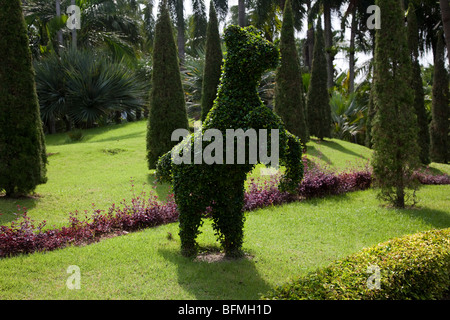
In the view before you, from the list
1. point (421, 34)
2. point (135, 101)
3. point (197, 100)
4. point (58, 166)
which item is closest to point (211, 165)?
point (58, 166)

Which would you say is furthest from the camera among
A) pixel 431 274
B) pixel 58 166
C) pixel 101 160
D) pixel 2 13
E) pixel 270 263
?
pixel 101 160

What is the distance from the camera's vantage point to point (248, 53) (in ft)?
17.0

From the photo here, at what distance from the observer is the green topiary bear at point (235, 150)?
520 cm

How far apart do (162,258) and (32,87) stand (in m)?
6.13

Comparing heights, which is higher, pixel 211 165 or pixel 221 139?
pixel 221 139

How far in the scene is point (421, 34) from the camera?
80.8ft

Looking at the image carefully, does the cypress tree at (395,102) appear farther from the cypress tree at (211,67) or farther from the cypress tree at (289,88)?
the cypress tree at (211,67)

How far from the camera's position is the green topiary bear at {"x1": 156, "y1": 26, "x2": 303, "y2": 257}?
520cm

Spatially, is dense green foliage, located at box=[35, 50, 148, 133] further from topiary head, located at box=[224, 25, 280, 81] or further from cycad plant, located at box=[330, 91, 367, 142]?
topiary head, located at box=[224, 25, 280, 81]

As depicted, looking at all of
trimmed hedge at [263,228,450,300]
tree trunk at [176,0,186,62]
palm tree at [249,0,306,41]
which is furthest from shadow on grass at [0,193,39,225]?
tree trunk at [176,0,186,62]

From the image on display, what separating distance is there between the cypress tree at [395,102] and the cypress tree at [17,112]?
8.33m

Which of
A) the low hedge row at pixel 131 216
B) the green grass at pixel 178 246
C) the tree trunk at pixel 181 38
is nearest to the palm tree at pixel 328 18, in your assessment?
→ the tree trunk at pixel 181 38

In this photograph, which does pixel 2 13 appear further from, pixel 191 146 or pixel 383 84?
pixel 383 84

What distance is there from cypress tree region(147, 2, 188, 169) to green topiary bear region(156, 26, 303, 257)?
6.27 metres
